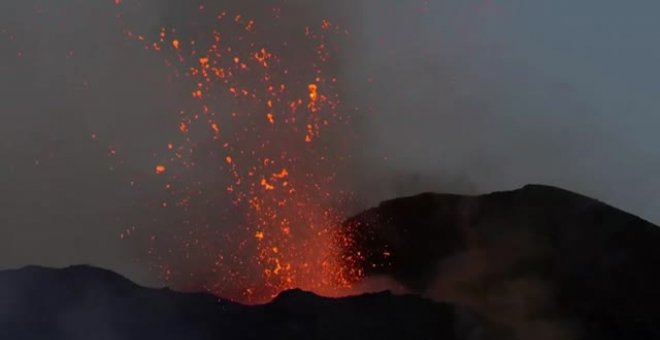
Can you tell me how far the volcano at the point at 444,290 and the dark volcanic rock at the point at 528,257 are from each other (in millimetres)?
73

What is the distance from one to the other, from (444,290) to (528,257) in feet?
17.1

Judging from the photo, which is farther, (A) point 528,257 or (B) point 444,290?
(A) point 528,257

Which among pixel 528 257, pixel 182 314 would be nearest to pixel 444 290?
pixel 528 257

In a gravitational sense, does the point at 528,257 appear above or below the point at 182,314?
above

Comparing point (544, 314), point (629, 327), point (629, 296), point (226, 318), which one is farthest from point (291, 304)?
point (629, 296)

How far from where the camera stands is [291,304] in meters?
27.4

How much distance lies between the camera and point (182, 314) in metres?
26.5

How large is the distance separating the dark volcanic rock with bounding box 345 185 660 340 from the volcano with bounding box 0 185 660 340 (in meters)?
0.07

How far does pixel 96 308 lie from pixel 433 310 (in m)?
10.4

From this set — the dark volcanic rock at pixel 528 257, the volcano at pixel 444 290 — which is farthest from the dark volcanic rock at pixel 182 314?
the dark volcanic rock at pixel 528 257

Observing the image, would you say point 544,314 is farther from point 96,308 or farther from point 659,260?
point 96,308

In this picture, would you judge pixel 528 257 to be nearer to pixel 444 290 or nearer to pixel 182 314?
pixel 444 290

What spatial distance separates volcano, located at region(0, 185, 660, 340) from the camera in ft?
84.8

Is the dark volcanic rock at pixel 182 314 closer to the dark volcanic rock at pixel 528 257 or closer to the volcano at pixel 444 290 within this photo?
the volcano at pixel 444 290
